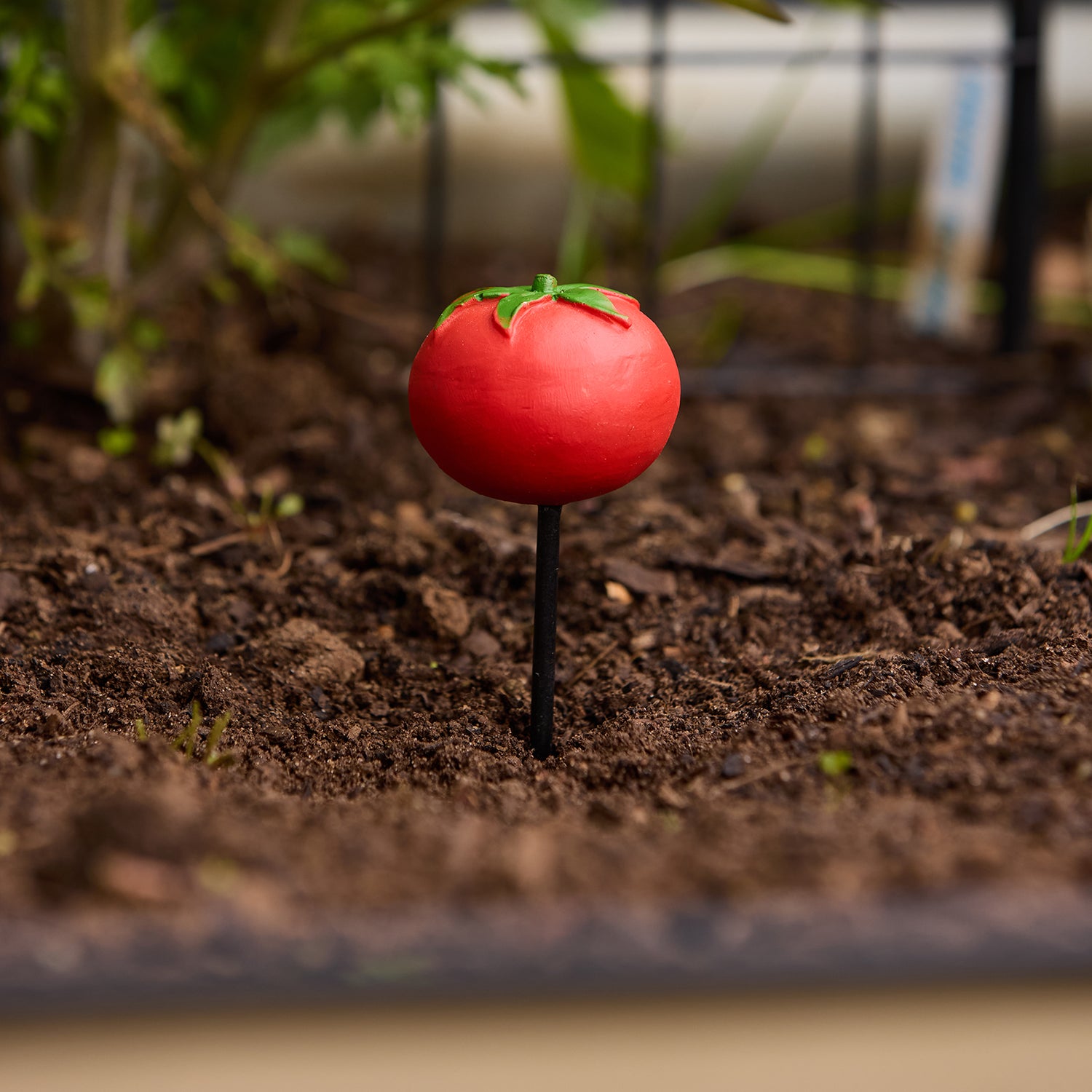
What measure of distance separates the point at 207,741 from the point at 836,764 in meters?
0.53

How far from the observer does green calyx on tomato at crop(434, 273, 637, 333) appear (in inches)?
35.2

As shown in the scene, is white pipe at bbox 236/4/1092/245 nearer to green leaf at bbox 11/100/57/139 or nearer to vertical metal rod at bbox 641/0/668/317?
vertical metal rod at bbox 641/0/668/317

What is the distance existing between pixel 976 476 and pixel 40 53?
1405 mm

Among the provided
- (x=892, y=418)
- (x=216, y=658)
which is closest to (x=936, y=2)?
(x=892, y=418)

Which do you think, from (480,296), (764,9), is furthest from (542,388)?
(764,9)

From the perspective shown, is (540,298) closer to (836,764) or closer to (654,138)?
(836,764)

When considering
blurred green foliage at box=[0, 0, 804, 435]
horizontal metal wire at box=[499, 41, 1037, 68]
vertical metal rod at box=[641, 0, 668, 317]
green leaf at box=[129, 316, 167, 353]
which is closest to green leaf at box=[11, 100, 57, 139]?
blurred green foliage at box=[0, 0, 804, 435]

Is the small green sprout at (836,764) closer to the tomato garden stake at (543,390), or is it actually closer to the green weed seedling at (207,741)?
the tomato garden stake at (543,390)

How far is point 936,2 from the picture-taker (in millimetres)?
2684

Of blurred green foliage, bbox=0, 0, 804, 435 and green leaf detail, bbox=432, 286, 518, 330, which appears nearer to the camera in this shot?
green leaf detail, bbox=432, 286, 518, 330

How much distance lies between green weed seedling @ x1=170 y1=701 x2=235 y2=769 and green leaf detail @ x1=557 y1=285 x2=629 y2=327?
0.45 m

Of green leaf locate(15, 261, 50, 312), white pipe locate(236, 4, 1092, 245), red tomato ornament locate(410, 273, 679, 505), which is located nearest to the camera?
red tomato ornament locate(410, 273, 679, 505)

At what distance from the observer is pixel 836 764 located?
0.91 m

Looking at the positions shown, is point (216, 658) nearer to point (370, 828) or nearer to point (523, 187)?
point (370, 828)
